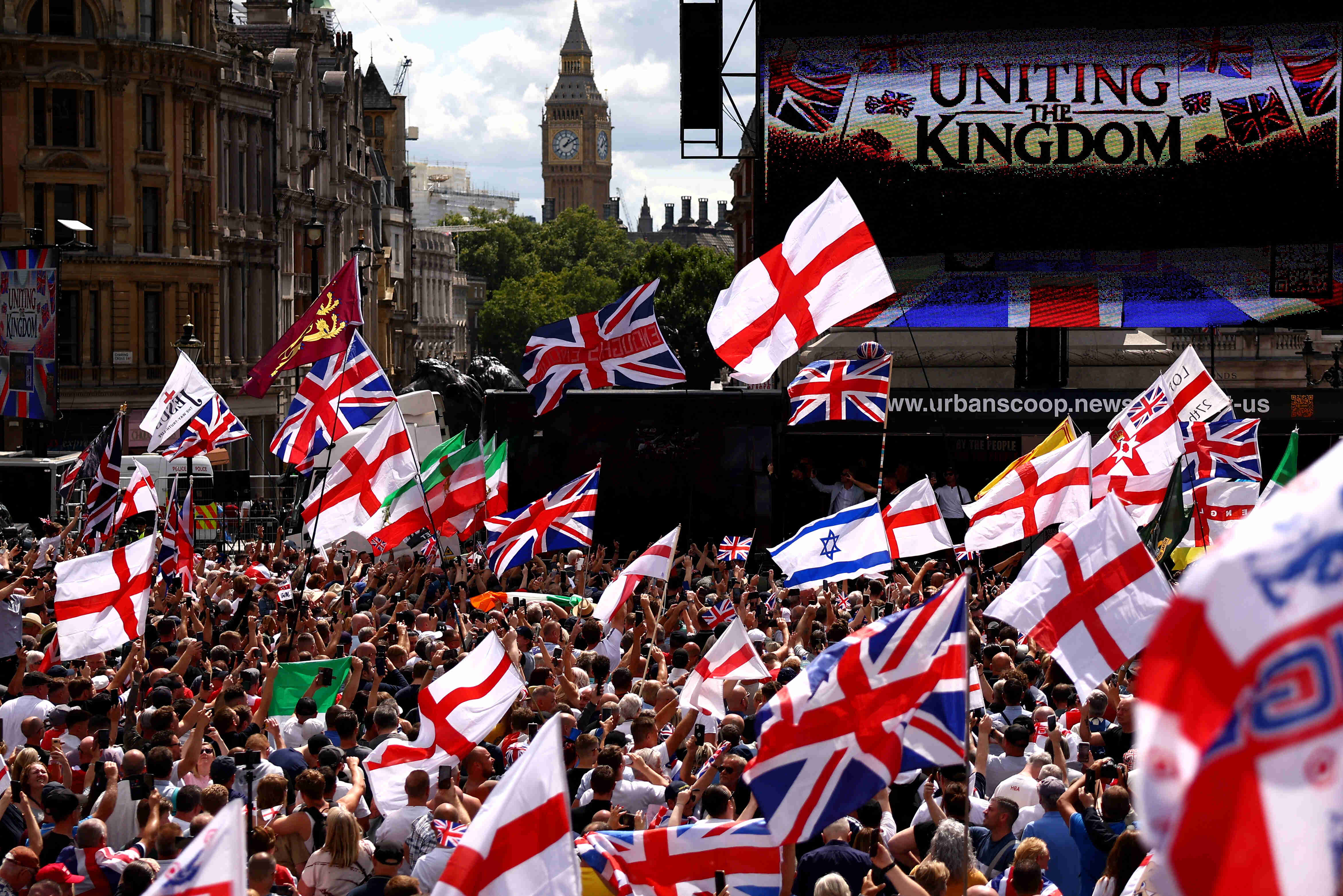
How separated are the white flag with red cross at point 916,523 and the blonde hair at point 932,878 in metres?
8.17

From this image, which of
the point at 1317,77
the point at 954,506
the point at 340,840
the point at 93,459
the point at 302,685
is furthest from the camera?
the point at 1317,77

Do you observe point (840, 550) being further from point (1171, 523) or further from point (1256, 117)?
point (1256, 117)

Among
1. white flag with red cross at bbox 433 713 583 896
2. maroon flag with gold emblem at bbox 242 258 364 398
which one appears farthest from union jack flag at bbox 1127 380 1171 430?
white flag with red cross at bbox 433 713 583 896

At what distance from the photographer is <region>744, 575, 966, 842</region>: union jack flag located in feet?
22.5

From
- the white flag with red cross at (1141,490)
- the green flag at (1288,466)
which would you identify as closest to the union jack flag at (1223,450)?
the green flag at (1288,466)

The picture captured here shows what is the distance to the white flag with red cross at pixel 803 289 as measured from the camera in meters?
12.9

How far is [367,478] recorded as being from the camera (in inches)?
628

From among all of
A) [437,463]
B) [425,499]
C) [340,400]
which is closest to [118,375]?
[437,463]

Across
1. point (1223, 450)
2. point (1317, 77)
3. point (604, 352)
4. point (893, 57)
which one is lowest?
point (1223, 450)

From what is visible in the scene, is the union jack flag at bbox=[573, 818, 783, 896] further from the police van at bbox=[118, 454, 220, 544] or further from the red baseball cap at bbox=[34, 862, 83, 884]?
the police van at bbox=[118, 454, 220, 544]

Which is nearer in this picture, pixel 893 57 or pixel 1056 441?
pixel 1056 441

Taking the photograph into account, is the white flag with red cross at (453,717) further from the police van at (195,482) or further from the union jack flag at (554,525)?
the police van at (195,482)

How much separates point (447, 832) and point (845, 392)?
13154 millimetres

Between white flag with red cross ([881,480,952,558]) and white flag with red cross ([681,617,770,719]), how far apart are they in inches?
179
